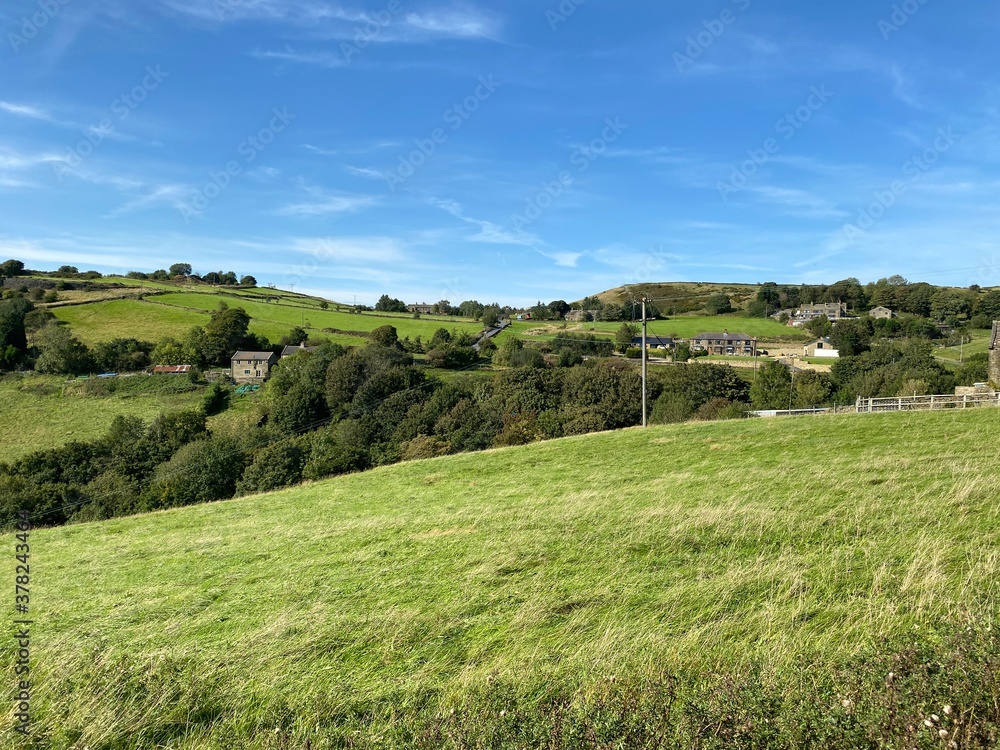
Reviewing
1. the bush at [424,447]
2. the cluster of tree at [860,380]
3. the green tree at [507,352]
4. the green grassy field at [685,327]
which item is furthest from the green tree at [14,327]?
the cluster of tree at [860,380]

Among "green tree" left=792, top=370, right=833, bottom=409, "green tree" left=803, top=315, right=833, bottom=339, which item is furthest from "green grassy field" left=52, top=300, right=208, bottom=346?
"green tree" left=803, top=315, right=833, bottom=339

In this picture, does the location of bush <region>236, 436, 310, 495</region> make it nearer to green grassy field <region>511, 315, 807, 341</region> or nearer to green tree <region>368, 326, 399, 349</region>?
green tree <region>368, 326, 399, 349</region>

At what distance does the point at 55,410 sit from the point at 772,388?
299 feet

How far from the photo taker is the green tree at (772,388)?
71.9 m

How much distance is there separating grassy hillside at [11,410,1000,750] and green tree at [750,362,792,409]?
6097 centimetres

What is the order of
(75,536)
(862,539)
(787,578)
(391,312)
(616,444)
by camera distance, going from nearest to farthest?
(787,578) < (862,539) < (75,536) < (616,444) < (391,312)

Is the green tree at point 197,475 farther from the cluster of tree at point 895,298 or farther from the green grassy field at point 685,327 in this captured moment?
the cluster of tree at point 895,298

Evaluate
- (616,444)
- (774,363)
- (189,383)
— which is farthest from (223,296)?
(616,444)

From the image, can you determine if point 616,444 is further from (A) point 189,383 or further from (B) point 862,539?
(A) point 189,383

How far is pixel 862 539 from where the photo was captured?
28.1 feet

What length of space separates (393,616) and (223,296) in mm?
132111

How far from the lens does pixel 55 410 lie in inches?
2709

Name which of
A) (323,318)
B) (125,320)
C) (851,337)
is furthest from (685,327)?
(125,320)

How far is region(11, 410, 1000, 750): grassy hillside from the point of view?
423 cm
